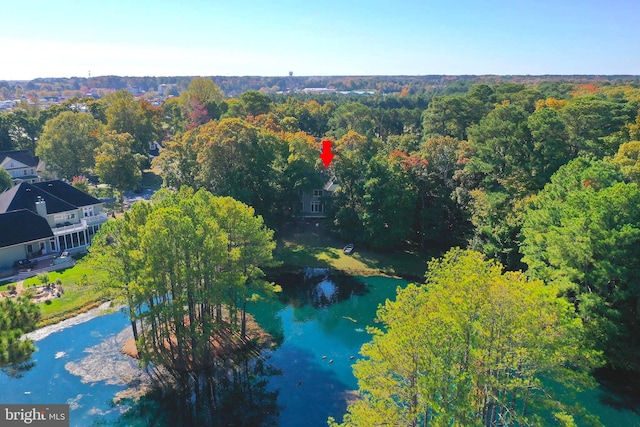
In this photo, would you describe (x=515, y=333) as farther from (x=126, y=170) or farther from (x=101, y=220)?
(x=126, y=170)

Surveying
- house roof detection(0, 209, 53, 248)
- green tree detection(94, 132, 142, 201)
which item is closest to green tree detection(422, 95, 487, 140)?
green tree detection(94, 132, 142, 201)

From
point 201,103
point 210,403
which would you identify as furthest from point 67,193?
point 201,103

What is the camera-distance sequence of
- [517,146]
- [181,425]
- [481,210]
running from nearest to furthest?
[181,425] < [481,210] < [517,146]

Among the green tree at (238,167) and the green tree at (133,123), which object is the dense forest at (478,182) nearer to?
the green tree at (238,167)

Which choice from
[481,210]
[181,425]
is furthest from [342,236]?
[181,425]

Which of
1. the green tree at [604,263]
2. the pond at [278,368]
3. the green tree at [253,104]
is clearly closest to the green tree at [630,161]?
the green tree at [604,263]

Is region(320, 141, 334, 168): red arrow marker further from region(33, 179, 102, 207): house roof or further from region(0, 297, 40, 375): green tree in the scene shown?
region(0, 297, 40, 375): green tree

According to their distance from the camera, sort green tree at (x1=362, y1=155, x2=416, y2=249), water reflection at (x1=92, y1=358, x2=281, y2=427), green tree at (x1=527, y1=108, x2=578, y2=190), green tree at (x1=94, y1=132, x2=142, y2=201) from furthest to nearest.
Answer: green tree at (x1=94, y1=132, x2=142, y2=201) < green tree at (x1=362, y1=155, x2=416, y2=249) < green tree at (x1=527, y1=108, x2=578, y2=190) < water reflection at (x1=92, y1=358, x2=281, y2=427)

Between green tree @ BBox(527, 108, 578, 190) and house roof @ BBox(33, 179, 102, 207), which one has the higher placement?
green tree @ BBox(527, 108, 578, 190)
